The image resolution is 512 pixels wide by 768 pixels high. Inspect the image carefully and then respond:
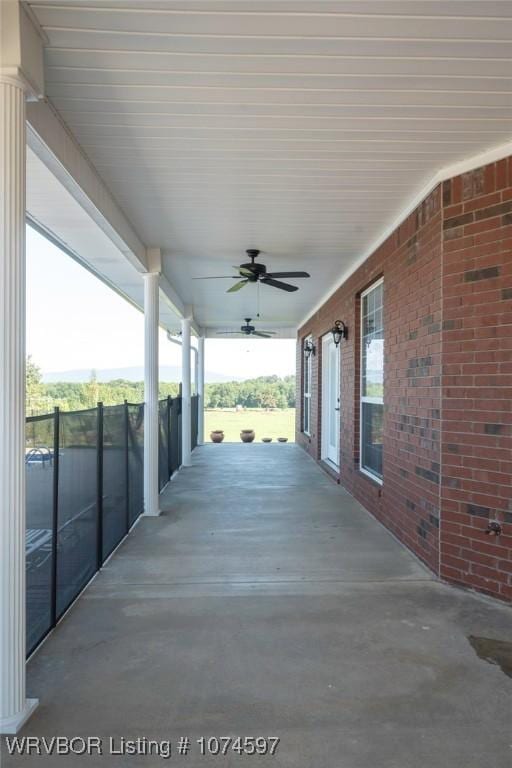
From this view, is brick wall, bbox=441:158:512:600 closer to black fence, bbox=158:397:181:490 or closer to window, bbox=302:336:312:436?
black fence, bbox=158:397:181:490

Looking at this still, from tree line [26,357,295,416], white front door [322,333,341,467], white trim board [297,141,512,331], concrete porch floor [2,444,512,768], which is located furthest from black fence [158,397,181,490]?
tree line [26,357,295,416]

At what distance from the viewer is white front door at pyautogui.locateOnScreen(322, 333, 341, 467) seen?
8.81 meters

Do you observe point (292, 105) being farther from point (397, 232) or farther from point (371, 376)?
point (371, 376)

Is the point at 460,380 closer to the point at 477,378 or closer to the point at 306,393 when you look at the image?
the point at 477,378

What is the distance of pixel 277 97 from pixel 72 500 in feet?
8.91

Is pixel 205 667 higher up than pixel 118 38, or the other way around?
pixel 118 38

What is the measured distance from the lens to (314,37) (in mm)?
2311

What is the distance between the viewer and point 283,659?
263cm

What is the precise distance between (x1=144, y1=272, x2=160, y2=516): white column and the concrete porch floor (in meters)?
1.09

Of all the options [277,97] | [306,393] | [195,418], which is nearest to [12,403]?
[277,97]

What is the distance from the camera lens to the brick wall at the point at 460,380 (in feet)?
10.9

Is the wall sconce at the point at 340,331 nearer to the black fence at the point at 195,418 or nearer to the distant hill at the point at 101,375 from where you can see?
the black fence at the point at 195,418

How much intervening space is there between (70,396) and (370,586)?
16.9 metres

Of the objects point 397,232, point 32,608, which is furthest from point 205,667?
point 397,232
